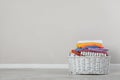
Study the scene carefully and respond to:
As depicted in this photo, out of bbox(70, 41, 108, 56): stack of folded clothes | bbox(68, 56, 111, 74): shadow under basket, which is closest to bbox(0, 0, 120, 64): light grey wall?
bbox(70, 41, 108, 56): stack of folded clothes

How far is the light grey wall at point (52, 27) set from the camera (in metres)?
3.30

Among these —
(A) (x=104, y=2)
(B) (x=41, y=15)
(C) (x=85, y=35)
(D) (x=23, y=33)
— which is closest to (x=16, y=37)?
(D) (x=23, y=33)

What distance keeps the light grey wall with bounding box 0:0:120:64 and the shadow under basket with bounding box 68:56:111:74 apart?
632mm

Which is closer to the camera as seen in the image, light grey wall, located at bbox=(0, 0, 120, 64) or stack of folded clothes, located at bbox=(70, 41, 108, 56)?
stack of folded clothes, located at bbox=(70, 41, 108, 56)

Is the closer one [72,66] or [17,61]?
[72,66]

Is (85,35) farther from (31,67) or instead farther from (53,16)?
(31,67)

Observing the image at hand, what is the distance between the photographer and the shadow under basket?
2.65 meters

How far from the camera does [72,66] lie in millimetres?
2730

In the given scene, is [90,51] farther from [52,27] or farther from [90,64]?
[52,27]

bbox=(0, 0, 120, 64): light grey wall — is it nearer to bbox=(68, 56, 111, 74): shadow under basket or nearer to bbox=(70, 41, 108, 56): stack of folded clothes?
bbox=(70, 41, 108, 56): stack of folded clothes

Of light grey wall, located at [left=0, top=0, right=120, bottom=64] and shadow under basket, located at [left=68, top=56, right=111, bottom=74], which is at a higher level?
light grey wall, located at [left=0, top=0, right=120, bottom=64]

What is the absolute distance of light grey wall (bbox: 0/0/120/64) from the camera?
3299mm

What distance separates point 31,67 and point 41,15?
1.97ft

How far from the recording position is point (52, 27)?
3.34 meters
